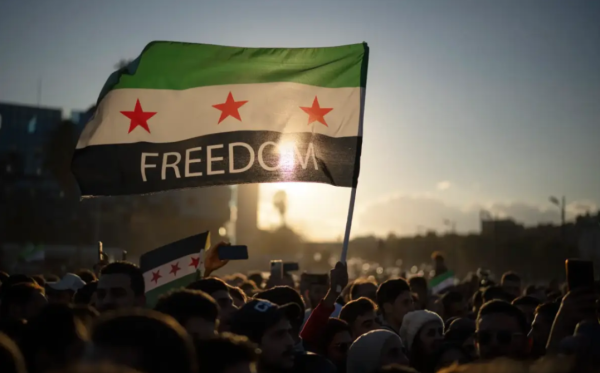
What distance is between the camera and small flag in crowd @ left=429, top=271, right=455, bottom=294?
1478cm

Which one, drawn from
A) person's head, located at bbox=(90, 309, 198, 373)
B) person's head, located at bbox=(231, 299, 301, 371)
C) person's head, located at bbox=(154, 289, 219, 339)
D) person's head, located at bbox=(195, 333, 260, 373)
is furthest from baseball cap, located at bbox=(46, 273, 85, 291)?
person's head, located at bbox=(90, 309, 198, 373)

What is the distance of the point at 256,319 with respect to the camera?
4926mm

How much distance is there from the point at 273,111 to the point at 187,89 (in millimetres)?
1147

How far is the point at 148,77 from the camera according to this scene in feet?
29.4

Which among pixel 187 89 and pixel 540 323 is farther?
pixel 187 89

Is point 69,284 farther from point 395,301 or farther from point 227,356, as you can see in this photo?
point 227,356

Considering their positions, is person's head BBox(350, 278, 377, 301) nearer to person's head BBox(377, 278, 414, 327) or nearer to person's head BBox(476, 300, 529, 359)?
person's head BBox(377, 278, 414, 327)

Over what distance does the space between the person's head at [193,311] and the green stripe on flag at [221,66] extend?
3.97 meters

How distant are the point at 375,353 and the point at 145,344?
9.13 ft

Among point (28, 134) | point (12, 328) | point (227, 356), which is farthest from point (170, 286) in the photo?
point (28, 134)

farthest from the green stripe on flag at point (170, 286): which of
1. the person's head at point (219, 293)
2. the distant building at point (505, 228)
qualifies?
the distant building at point (505, 228)

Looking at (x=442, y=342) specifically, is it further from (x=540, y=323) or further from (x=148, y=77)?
(x=148, y=77)

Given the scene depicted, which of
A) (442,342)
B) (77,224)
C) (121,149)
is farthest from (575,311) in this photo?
(77,224)

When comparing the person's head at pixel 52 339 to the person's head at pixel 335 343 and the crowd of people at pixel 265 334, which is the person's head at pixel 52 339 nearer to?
the crowd of people at pixel 265 334
